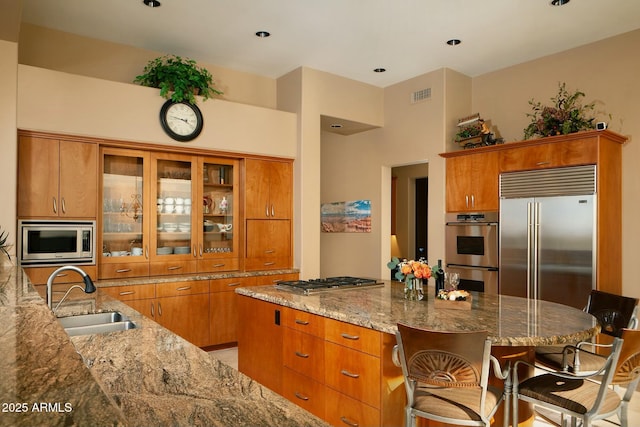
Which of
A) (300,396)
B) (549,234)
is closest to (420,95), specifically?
(549,234)

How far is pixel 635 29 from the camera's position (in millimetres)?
4316

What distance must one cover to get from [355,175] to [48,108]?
3.94 meters

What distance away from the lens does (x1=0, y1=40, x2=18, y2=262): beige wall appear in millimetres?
3719

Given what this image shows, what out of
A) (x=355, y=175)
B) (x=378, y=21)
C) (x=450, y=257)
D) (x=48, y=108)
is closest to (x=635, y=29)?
(x=378, y=21)

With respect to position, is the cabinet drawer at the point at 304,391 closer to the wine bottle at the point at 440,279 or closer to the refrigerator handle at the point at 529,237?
the wine bottle at the point at 440,279

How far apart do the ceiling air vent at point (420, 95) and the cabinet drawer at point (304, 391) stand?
3816mm

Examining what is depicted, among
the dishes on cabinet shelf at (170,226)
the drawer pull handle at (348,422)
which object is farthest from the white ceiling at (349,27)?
the drawer pull handle at (348,422)

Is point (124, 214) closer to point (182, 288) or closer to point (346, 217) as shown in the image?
point (182, 288)

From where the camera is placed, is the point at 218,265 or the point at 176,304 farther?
the point at 218,265

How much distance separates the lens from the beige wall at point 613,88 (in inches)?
172

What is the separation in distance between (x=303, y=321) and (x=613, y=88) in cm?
382

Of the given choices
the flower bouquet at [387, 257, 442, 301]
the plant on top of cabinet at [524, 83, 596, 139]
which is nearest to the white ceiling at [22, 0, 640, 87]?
the plant on top of cabinet at [524, 83, 596, 139]

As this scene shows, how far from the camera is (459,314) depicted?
102 inches

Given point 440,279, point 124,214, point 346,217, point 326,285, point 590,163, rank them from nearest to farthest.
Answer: point 440,279
point 326,285
point 590,163
point 124,214
point 346,217
